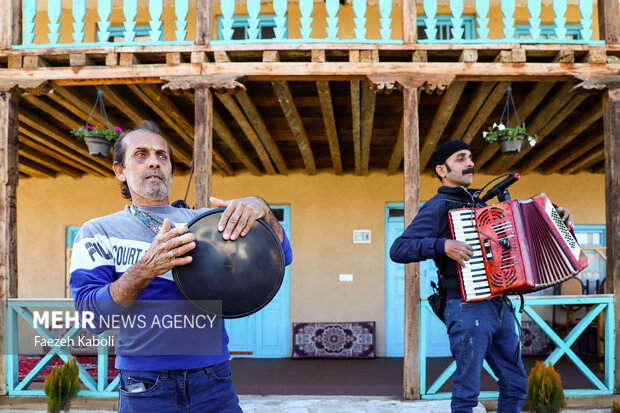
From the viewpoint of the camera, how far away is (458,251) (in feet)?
8.35

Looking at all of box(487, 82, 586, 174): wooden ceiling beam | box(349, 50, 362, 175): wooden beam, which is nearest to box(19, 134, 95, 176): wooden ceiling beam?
box(349, 50, 362, 175): wooden beam

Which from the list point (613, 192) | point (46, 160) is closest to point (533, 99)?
point (613, 192)

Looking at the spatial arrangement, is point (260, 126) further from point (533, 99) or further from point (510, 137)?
point (533, 99)

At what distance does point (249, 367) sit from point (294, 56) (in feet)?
14.6

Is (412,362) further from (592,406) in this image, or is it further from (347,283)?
(347,283)

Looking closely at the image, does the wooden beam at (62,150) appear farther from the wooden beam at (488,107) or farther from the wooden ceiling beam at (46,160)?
the wooden beam at (488,107)

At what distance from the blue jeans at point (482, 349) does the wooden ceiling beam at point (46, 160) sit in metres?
6.18

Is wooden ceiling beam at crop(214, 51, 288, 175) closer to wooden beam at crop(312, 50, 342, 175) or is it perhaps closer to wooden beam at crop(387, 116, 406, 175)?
wooden beam at crop(312, 50, 342, 175)

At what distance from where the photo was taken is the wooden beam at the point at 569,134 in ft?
16.6

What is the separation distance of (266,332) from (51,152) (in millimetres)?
4283

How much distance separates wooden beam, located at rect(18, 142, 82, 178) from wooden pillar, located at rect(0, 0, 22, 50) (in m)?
2.29

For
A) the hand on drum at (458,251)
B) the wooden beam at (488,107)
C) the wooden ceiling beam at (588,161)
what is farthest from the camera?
the wooden ceiling beam at (588,161)

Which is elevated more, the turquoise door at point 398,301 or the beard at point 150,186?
the beard at point 150,186

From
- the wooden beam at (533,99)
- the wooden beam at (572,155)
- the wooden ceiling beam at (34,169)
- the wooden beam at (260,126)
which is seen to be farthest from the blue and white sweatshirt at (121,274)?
the wooden ceiling beam at (34,169)
